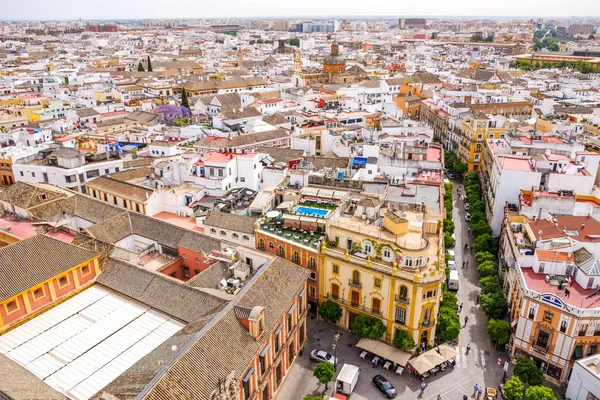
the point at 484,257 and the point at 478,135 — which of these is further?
the point at 478,135

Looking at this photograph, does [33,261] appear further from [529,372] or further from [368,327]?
[529,372]

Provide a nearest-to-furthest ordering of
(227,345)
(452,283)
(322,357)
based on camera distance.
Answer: (227,345) < (322,357) < (452,283)

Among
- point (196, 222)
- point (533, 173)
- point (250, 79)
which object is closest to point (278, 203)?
point (196, 222)

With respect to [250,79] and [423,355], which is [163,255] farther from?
[250,79]

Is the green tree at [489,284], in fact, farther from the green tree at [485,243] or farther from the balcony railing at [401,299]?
the balcony railing at [401,299]

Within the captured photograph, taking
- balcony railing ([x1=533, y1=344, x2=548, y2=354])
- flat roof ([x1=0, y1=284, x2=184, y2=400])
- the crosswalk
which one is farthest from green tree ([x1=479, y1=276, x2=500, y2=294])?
flat roof ([x1=0, y1=284, x2=184, y2=400])

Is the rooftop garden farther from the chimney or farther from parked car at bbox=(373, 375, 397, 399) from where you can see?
the chimney

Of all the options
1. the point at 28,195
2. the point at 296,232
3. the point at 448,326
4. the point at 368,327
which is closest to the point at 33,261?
the point at 28,195
